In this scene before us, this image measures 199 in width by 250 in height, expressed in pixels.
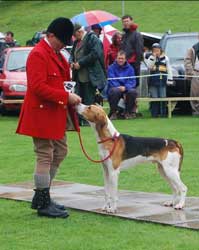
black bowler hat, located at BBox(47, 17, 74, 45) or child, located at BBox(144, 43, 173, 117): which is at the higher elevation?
black bowler hat, located at BBox(47, 17, 74, 45)

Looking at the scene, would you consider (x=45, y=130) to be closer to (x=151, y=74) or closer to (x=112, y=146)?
(x=112, y=146)

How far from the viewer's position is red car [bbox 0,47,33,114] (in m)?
19.3

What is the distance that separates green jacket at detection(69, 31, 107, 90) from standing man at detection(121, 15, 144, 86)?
2784mm

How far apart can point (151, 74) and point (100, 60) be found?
2940 mm

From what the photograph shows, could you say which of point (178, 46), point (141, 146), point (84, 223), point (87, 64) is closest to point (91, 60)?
point (87, 64)

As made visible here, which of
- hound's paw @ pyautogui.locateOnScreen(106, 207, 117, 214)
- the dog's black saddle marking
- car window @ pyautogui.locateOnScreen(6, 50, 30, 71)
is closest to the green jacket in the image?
car window @ pyautogui.locateOnScreen(6, 50, 30, 71)

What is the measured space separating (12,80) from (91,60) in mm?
4104

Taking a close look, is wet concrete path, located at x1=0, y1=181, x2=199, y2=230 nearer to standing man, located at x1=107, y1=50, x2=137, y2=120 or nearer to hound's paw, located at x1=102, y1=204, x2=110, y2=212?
hound's paw, located at x1=102, y1=204, x2=110, y2=212

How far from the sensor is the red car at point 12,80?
63.3 ft

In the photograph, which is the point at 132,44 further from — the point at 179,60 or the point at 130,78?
the point at 179,60

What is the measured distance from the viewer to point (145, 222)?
24.9 feet

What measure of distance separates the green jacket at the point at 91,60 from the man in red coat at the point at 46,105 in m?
7.76

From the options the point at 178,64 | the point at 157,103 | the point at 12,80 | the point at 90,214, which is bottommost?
the point at 157,103

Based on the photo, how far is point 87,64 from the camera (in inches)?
627
